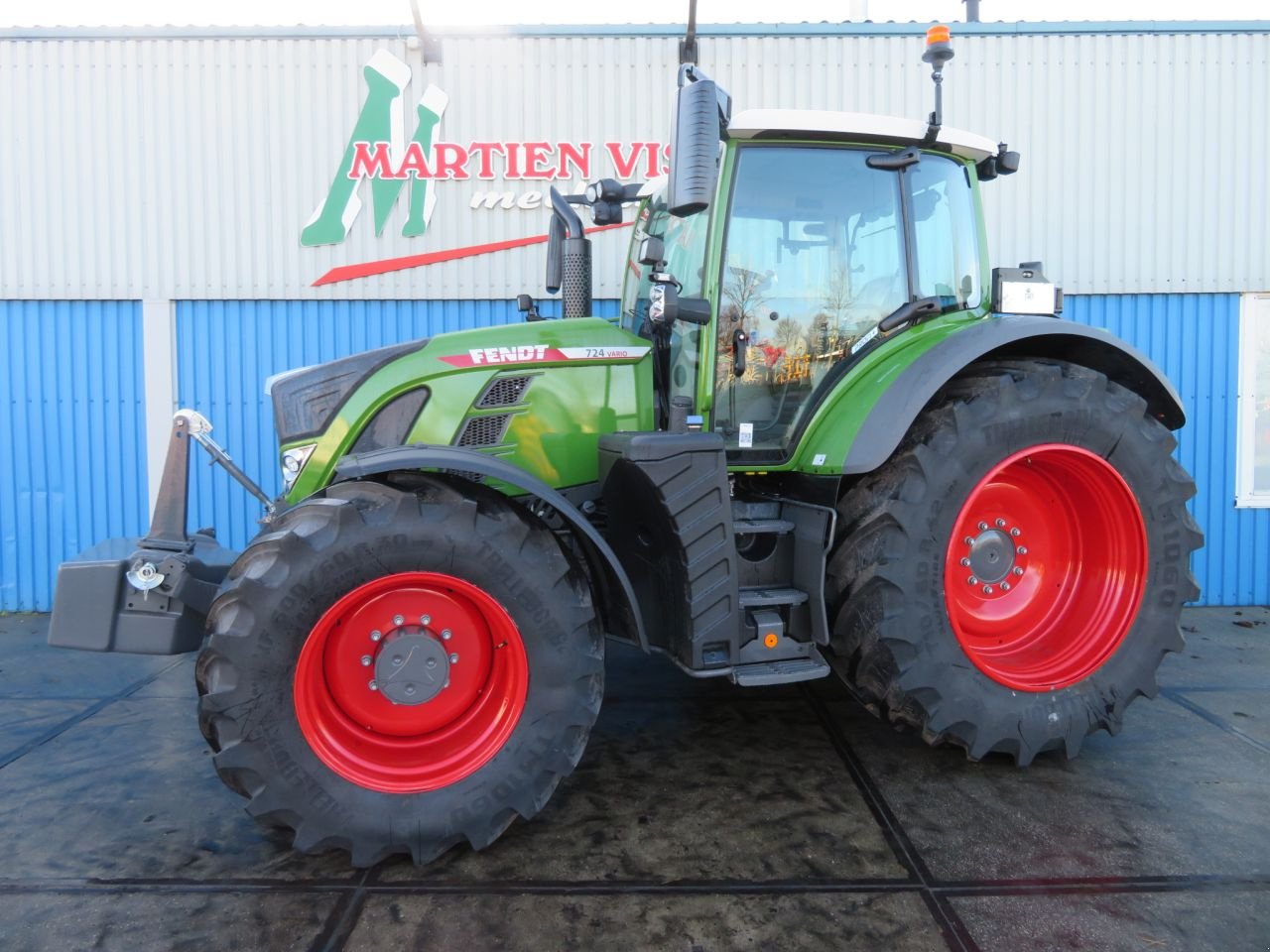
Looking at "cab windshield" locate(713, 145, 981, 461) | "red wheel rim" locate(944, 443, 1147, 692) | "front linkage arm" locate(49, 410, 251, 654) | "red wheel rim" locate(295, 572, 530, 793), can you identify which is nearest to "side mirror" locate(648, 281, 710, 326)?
"cab windshield" locate(713, 145, 981, 461)

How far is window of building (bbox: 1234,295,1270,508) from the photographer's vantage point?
6.28 m

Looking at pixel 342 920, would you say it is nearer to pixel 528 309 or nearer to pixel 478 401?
pixel 478 401

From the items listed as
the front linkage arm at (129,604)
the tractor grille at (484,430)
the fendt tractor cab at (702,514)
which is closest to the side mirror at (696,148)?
the fendt tractor cab at (702,514)

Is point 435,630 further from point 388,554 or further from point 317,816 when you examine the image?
point 317,816

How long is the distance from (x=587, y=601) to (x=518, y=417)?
0.82 metres

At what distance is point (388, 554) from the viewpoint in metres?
2.58

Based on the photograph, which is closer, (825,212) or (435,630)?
(435,630)

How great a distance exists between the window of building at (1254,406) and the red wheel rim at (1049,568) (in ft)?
12.7

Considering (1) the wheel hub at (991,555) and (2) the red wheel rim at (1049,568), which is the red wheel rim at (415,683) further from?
(1) the wheel hub at (991,555)

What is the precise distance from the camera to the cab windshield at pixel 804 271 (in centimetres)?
331

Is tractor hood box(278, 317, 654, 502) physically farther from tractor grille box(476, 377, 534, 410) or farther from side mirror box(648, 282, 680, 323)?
side mirror box(648, 282, 680, 323)

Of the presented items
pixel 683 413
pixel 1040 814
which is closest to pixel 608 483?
pixel 683 413

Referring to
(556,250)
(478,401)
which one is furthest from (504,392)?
(556,250)

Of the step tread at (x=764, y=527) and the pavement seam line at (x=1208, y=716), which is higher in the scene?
the step tread at (x=764, y=527)
